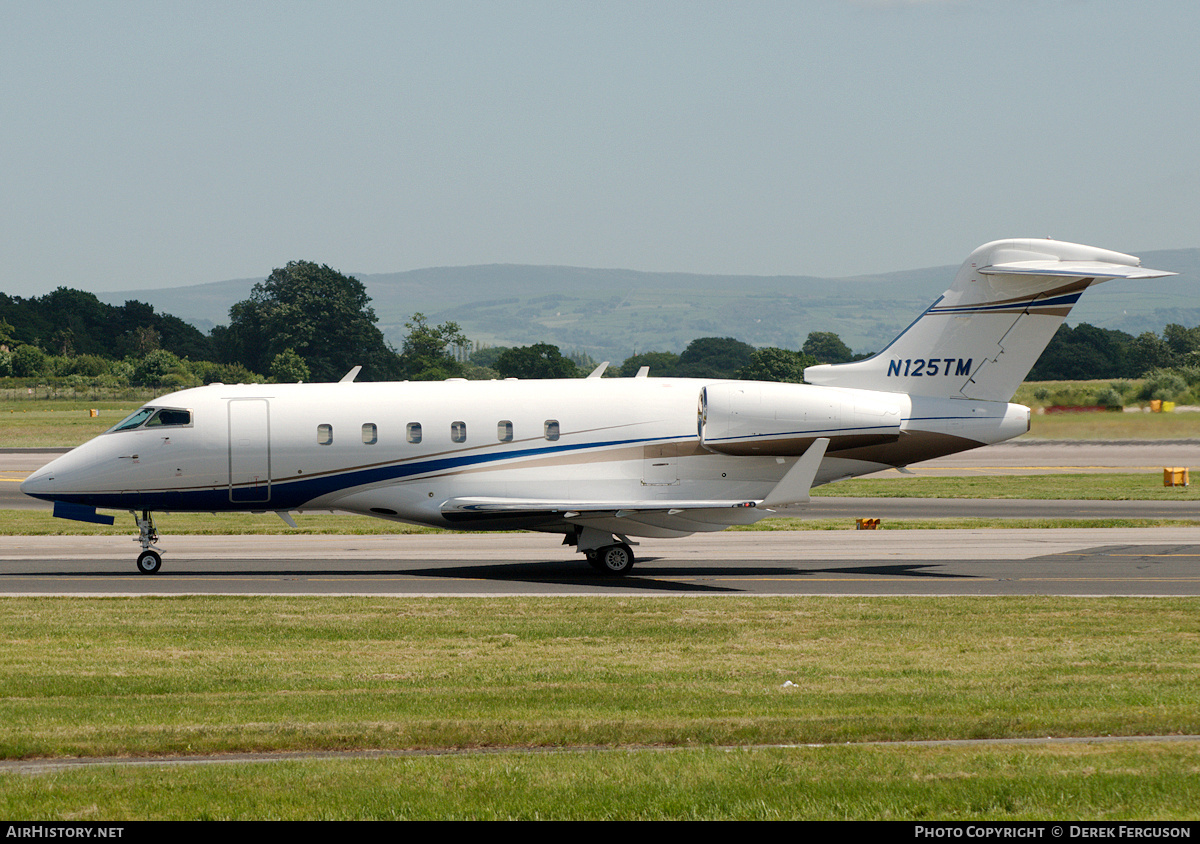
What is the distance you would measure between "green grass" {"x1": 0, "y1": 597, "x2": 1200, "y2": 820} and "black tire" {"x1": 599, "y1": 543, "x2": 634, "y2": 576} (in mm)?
3523

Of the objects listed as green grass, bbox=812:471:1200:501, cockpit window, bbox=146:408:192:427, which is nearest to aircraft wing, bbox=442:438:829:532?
cockpit window, bbox=146:408:192:427

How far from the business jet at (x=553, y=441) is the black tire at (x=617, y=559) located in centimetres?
3

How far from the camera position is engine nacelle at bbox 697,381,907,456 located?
82.9 feet

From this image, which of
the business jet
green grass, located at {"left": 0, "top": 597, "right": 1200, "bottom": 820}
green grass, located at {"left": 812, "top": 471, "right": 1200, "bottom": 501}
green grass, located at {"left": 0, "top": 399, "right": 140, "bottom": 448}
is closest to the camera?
green grass, located at {"left": 0, "top": 597, "right": 1200, "bottom": 820}

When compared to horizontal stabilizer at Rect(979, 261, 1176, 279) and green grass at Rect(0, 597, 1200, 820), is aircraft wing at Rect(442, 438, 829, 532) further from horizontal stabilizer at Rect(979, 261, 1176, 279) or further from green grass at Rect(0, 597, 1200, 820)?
horizontal stabilizer at Rect(979, 261, 1176, 279)

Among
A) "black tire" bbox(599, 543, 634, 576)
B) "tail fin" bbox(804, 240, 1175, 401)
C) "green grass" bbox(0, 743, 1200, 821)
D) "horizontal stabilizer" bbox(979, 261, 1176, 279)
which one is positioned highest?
"horizontal stabilizer" bbox(979, 261, 1176, 279)

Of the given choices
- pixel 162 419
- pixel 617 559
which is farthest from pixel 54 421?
pixel 617 559

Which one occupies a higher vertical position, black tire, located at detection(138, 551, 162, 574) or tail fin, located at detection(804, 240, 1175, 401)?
tail fin, located at detection(804, 240, 1175, 401)

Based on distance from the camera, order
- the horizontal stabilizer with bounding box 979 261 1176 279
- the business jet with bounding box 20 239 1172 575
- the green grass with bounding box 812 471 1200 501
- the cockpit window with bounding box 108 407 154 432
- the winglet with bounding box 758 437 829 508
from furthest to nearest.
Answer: the green grass with bounding box 812 471 1200 501 < the cockpit window with bounding box 108 407 154 432 < the business jet with bounding box 20 239 1172 575 < the horizontal stabilizer with bounding box 979 261 1176 279 < the winglet with bounding box 758 437 829 508

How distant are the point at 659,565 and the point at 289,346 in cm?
13108

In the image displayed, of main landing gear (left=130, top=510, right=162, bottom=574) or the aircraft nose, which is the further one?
main landing gear (left=130, top=510, right=162, bottom=574)

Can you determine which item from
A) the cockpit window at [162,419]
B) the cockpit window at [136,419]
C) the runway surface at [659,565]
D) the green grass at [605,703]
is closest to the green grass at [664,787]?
the green grass at [605,703]

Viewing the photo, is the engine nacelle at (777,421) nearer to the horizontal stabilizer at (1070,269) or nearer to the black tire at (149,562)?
the horizontal stabilizer at (1070,269)
